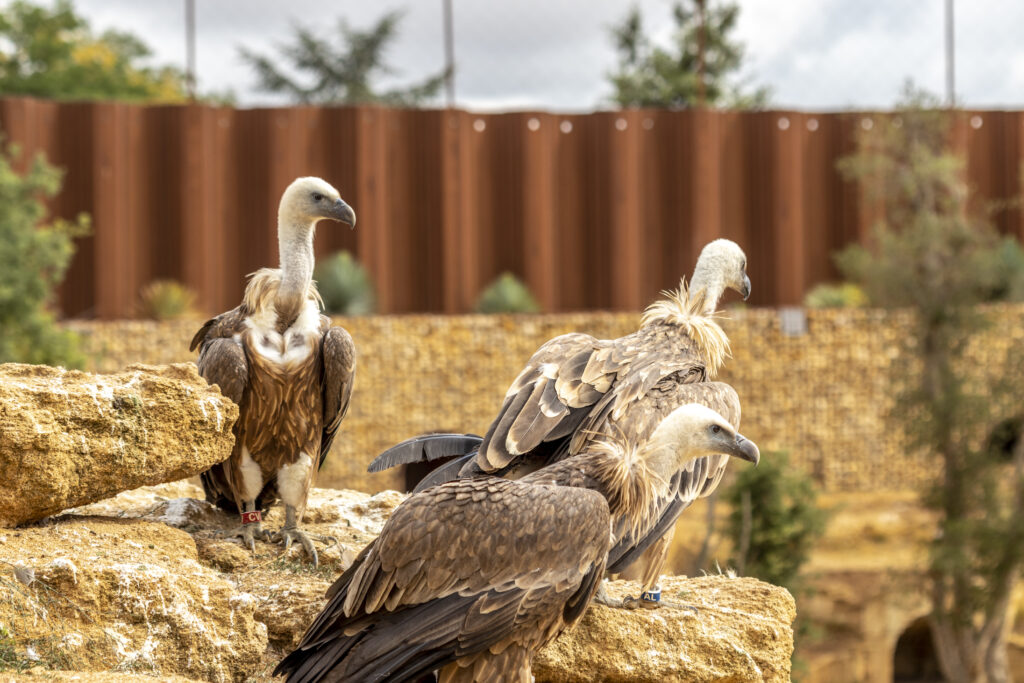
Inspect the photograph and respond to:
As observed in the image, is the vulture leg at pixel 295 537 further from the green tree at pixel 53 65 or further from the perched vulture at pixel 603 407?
the green tree at pixel 53 65

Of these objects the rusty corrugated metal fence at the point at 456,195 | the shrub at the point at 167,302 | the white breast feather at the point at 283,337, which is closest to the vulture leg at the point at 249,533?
the white breast feather at the point at 283,337

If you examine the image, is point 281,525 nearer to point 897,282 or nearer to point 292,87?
point 897,282

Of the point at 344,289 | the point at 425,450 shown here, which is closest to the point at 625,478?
the point at 425,450

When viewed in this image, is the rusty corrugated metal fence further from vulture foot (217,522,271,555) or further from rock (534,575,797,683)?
rock (534,575,797,683)

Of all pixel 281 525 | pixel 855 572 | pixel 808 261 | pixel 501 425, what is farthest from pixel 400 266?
pixel 501 425

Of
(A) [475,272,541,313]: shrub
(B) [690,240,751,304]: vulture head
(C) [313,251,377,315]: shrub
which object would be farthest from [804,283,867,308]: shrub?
(B) [690,240,751,304]: vulture head

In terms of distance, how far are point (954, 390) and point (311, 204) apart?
15299 mm

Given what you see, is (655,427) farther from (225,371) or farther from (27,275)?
(27,275)

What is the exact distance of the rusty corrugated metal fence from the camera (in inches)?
774

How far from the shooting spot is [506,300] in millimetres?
18594

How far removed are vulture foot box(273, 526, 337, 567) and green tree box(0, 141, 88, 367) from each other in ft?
32.4

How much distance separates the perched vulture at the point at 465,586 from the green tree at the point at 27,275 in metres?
11.6

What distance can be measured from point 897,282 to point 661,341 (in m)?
14.8

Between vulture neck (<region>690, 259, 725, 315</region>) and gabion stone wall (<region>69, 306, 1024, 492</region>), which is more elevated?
vulture neck (<region>690, 259, 725, 315</region>)
